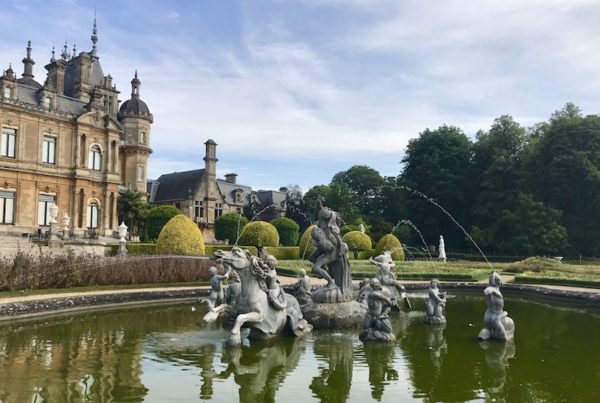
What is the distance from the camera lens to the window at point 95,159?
50875 millimetres

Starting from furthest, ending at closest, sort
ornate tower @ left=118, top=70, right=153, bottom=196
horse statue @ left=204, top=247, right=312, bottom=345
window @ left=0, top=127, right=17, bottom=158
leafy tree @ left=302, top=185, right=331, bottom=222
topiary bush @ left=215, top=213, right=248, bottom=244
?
1. leafy tree @ left=302, top=185, right=331, bottom=222
2. ornate tower @ left=118, top=70, right=153, bottom=196
3. topiary bush @ left=215, top=213, right=248, bottom=244
4. window @ left=0, top=127, right=17, bottom=158
5. horse statue @ left=204, top=247, right=312, bottom=345

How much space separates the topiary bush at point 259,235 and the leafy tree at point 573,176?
2682cm

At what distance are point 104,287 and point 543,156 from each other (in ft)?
146

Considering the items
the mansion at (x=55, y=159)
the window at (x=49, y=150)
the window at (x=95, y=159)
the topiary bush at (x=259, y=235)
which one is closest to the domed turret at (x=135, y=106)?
the mansion at (x=55, y=159)

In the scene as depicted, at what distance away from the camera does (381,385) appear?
848cm

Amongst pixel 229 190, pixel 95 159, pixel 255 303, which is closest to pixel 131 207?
pixel 95 159

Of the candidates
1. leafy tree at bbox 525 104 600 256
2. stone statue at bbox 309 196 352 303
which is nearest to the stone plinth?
stone statue at bbox 309 196 352 303

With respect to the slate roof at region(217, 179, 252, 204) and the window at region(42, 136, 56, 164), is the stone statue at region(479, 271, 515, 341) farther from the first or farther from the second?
the slate roof at region(217, 179, 252, 204)

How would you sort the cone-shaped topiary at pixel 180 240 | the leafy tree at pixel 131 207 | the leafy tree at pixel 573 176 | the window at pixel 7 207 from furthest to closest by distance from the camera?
the leafy tree at pixel 131 207
the leafy tree at pixel 573 176
the window at pixel 7 207
the cone-shaped topiary at pixel 180 240

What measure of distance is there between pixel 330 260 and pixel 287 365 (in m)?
4.66

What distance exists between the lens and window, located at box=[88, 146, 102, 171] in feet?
167

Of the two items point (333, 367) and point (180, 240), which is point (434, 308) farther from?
point (180, 240)

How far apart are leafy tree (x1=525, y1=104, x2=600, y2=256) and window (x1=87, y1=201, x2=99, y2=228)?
145 ft

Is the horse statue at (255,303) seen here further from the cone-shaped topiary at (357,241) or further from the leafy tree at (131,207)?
the leafy tree at (131,207)
